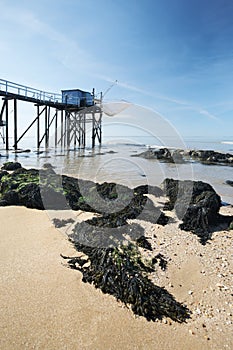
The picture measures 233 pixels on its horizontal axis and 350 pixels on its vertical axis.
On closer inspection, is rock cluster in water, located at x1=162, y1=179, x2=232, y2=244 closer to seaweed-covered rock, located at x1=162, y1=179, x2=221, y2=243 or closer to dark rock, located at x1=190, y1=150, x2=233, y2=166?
seaweed-covered rock, located at x1=162, y1=179, x2=221, y2=243

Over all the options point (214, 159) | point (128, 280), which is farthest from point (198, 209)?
point (214, 159)

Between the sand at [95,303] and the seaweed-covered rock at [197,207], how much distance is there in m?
0.44

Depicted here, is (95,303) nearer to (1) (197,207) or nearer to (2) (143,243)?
(2) (143,243)

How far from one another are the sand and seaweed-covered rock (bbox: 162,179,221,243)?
44 cm

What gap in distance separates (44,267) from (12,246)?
670 millimetres

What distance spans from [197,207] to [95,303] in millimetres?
2507

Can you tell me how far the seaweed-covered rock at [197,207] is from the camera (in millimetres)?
3536

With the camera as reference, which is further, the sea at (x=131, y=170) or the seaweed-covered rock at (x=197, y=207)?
the sea at (x=131, y=170)

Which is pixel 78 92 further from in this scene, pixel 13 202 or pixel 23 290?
pixel 23 290

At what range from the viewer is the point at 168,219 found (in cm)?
392

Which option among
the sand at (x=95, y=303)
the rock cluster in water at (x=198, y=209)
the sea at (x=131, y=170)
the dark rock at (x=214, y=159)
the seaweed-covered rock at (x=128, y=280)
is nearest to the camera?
the sand at (x=95, y=303)

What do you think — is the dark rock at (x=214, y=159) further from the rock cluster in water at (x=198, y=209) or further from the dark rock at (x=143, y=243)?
the dark rock at (x=143, y=243)

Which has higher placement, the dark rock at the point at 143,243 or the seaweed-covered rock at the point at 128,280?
the dark rock at the point at 143,243

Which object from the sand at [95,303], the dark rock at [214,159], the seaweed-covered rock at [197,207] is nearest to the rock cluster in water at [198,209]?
the seaweed-covered rock at [197,207]
